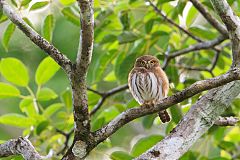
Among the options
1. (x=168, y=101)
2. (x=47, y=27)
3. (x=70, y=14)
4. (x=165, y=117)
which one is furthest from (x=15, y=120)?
(x=168, y=101)

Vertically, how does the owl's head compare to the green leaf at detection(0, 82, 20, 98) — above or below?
below

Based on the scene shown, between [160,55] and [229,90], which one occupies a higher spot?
[160,55]

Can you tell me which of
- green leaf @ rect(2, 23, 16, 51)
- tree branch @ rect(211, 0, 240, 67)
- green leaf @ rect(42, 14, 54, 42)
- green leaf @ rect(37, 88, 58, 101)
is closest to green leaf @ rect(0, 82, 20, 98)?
green leaf @ rect(37, 88, 58, 101)

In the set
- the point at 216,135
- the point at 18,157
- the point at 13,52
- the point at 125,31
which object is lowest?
the point at 216,135

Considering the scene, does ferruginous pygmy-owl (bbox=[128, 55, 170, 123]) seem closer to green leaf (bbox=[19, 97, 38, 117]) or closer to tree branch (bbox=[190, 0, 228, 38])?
tree branch (bbox=[190, 0, 228, 38])

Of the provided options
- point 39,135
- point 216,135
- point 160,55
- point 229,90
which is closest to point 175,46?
point 160,55

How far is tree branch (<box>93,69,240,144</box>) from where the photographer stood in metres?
2.82

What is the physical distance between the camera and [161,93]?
13.3 ft

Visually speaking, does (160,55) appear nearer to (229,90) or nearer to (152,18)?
(152,18)

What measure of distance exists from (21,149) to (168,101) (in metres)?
0.75

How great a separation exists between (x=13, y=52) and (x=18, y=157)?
11.0ft

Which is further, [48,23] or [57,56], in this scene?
[48,23]

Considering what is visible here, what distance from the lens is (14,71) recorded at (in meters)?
4.12

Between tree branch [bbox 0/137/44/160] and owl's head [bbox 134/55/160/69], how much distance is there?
4.59 ft
